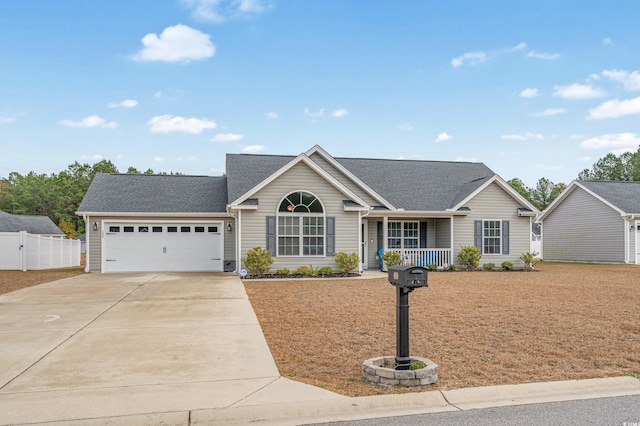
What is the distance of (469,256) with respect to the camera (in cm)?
2127

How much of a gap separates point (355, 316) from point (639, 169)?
5884 cm

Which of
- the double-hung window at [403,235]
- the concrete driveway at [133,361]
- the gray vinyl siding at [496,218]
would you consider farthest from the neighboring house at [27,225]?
the gray vinyl siding at [496,218]

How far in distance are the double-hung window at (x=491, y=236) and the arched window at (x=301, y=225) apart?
806cm

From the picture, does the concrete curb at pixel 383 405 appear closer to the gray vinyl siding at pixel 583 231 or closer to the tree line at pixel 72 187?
the gray vinyl siding at pixel 583 231

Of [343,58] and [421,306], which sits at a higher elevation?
[343,58]

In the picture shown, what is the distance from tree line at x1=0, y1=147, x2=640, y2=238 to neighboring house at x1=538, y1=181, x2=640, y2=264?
1058 inches

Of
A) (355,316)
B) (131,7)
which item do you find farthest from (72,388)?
(131,7)

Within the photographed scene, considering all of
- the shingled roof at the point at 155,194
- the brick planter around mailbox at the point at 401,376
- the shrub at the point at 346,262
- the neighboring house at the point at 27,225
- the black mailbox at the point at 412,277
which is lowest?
the brick planter around mailbox at the point at 401,376

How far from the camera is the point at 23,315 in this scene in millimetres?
9547

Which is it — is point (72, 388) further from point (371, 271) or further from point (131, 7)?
point (371, 271)

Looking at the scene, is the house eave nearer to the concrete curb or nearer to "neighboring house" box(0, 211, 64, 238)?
the concrete curb

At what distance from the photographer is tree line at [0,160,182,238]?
57188 mm

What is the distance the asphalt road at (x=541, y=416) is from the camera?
4.23m

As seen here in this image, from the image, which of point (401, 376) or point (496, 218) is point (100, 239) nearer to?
point (496, 218)
